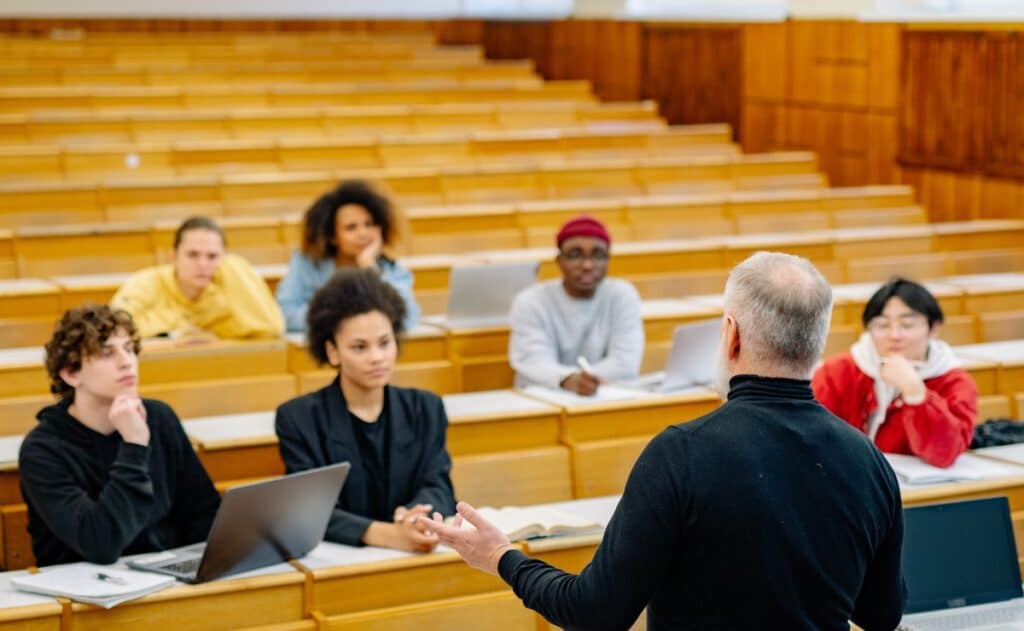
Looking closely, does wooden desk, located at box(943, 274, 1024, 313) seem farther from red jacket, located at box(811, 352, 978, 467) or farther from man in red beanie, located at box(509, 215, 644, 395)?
red jacket, located at box(811, 352, 978, 467)

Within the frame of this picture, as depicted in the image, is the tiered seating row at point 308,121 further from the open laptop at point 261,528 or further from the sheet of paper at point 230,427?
the open laptop at point 261,528

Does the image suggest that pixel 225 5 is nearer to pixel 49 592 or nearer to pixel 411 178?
pixel 411 178

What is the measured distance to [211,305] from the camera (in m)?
3.85

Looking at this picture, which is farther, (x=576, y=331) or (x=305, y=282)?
(x=305, y=282)

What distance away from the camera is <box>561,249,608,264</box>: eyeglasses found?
381cm

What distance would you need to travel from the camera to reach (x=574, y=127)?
6.89 m

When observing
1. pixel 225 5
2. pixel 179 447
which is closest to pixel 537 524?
pixel 179 447

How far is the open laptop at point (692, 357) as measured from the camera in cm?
353

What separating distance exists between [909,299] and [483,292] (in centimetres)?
137

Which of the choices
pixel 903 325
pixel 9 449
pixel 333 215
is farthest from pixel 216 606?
pixel 333 215

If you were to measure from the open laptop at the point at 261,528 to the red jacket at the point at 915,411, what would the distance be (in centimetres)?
111

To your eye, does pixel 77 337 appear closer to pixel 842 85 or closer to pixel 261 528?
pixel 261 528

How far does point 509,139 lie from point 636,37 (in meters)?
1.92

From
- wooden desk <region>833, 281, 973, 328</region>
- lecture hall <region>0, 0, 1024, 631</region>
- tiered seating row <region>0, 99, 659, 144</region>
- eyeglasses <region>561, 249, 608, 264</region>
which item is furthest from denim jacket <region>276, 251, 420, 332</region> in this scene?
tiered seating row <region>0, 99, 659, 144</region>
